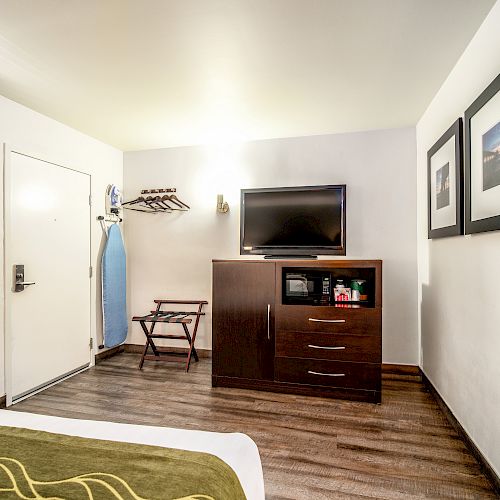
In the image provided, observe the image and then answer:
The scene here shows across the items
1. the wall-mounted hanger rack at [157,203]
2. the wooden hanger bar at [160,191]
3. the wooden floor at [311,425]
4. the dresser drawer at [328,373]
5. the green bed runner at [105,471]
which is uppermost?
the wooden hanger bar at [160,191]

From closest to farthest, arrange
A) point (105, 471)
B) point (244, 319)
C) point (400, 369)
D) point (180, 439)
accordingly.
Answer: point (105, 471), point (180, 439), point (244, 319), point (400, 369)

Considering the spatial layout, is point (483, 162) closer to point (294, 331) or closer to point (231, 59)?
point (231, 59)

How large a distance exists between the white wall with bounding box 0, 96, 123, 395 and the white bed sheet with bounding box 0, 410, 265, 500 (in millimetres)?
1808

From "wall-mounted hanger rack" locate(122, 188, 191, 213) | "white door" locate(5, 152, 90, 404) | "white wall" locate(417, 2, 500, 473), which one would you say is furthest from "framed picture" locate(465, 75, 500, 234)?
"white door" locate(5, 152, 90, 404)

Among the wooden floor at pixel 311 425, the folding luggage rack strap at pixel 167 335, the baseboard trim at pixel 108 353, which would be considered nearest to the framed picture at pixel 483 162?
the wooden floor at pixel 311 425

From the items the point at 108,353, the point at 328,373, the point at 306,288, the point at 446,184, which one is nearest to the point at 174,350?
the point at 108,353

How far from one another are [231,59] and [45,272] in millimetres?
2435

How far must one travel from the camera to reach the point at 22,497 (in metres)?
0.97

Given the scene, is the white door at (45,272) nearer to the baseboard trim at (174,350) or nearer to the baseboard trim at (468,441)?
the baseboard trim at (174,350)

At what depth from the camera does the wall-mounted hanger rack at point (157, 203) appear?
425 centimetres

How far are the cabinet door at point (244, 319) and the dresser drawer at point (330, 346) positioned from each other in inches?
5.3

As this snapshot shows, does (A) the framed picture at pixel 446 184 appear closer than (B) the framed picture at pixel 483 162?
No

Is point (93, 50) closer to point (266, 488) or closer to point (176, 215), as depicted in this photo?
point (176, 215)

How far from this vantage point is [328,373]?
10.3 ft
